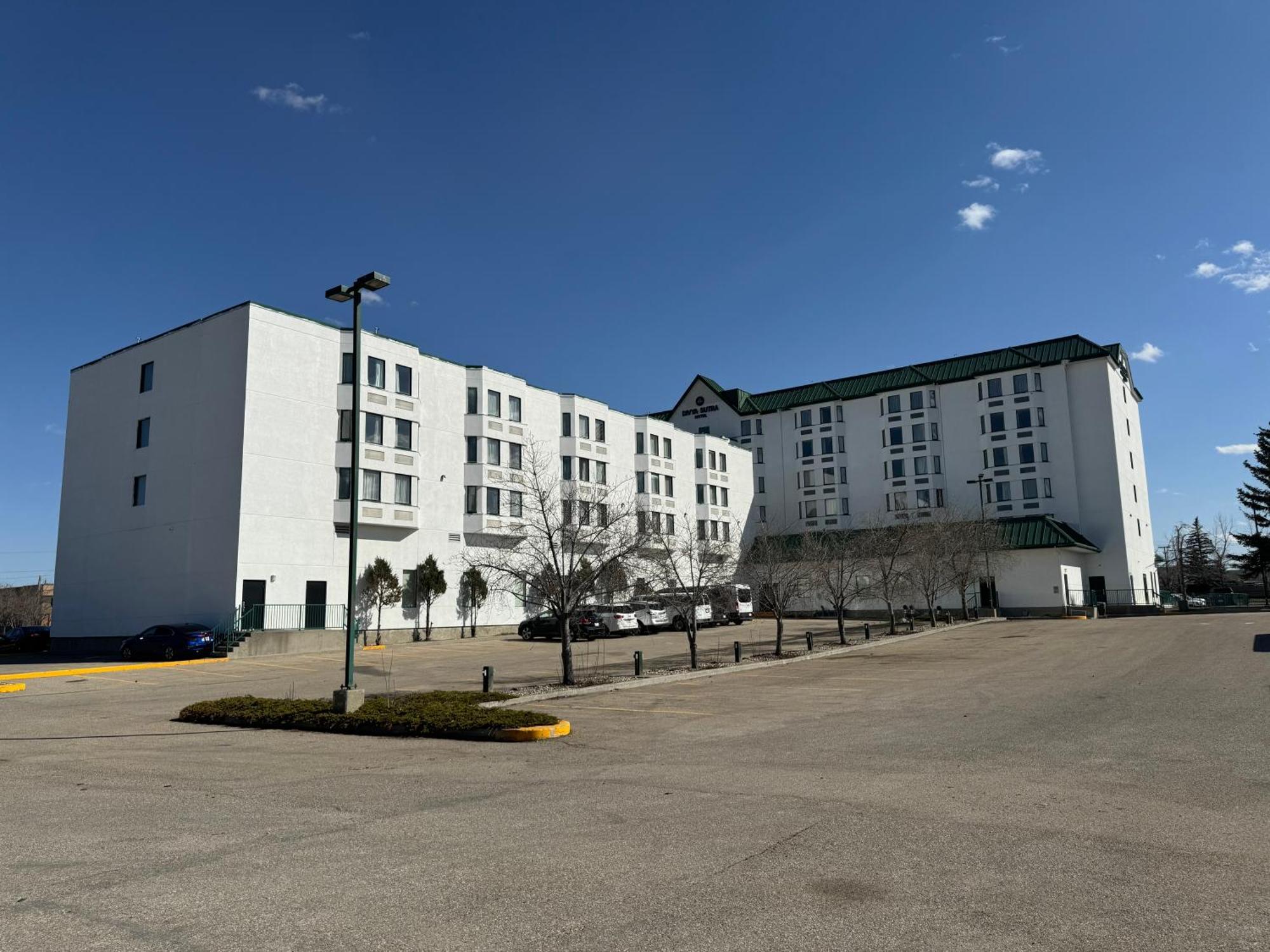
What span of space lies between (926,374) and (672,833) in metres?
66.3

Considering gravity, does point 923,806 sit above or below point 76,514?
below

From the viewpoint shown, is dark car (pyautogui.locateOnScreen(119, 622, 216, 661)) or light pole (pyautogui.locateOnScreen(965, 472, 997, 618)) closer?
dark car (pyautogui.locateOnScreen(119, 622, 216, 661))

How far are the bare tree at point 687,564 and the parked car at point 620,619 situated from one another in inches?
77.4

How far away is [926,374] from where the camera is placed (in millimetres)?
68438

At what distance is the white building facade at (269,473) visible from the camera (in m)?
37.5

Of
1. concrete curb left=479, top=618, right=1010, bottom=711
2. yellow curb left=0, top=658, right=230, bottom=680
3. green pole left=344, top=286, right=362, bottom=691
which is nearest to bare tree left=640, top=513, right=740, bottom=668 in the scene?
concrete curb left=479, top=618, right=1010, bottom=711

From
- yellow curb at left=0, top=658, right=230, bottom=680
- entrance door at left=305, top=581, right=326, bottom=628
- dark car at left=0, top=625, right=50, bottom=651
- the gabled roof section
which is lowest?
yellow curb at left=0, top=658, right=230, bottom=680

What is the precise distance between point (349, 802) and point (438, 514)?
123 ft

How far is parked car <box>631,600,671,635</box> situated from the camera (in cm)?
4328

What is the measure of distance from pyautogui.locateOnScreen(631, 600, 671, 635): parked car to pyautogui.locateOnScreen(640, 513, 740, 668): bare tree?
616mm

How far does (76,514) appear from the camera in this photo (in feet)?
147

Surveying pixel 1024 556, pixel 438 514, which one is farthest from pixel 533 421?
pixel 1024 556

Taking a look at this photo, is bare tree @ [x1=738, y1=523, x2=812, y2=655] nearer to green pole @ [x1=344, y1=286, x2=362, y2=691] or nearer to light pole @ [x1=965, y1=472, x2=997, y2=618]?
light pole @ [x1=965, y1=472, x2=997, y2=618]

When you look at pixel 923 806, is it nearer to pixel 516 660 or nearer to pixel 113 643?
pixel 516 660
